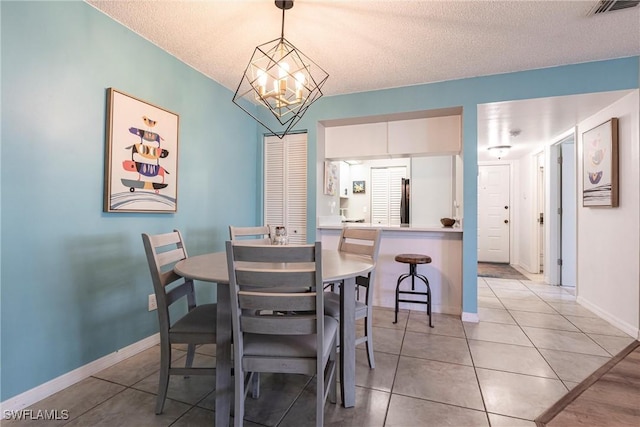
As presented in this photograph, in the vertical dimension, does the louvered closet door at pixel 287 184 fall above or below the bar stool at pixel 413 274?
above

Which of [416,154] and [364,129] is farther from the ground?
[364,129]

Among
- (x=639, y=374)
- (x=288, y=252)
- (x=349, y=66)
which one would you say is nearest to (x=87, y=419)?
(x=288, y=252)

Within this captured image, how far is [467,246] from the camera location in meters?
2.98

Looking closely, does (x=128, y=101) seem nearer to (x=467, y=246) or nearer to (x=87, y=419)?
(x=87, y=419)

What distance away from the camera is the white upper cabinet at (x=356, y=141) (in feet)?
11.6

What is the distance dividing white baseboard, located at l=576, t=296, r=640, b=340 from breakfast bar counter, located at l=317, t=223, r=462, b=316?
1321 millimetres

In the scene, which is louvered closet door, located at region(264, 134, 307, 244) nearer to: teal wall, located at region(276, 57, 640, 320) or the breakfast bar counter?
teal wall, located at region(276, 57, 640, 320)

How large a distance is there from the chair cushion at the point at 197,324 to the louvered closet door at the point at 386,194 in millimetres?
4291

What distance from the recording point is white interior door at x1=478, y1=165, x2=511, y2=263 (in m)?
6.09

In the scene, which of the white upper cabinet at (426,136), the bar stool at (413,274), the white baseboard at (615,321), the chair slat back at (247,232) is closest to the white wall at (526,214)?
the white baseboard at (615,321)

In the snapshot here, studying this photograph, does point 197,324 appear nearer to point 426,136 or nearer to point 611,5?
point 426,136

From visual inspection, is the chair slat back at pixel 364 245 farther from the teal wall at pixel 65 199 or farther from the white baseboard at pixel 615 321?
the white baseboard at pixel 615 321

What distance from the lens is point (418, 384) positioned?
1819 mm

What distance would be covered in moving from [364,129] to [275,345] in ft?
9.41
